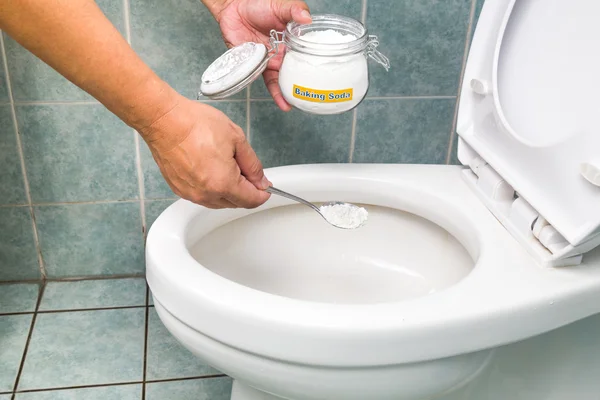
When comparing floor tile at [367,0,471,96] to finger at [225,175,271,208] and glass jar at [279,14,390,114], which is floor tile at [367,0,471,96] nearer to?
glass jar at [279,14,390,114]

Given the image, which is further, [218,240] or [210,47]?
[210,47]

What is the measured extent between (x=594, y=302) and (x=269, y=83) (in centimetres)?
50

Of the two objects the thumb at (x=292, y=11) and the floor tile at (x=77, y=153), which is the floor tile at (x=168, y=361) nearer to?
the floor tile at (x=77, y=153)

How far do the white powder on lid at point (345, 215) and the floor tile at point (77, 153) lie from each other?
1.45 feet

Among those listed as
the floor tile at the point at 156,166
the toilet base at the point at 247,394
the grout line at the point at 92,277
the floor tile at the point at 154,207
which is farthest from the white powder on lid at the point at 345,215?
the grout line at the point at 92,277

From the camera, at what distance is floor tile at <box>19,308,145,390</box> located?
1077 millimetres

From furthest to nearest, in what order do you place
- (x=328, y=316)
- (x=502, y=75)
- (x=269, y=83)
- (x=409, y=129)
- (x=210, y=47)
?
(x=409, y=129) → (x=210, y=47) → (x=269, y=83) → (x=502, y=75) → (x=328, y=316)

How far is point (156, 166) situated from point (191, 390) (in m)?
0.38

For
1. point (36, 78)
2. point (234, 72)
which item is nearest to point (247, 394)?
point (234, 72)

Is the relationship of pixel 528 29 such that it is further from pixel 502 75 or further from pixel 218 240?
pixel 218 240

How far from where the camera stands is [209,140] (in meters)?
0.68

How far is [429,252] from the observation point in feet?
2.96

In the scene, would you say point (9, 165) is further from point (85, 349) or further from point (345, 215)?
point (345, 215)

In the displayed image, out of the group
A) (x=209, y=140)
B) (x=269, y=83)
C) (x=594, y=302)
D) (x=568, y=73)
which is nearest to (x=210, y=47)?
(x=269, y=83)
